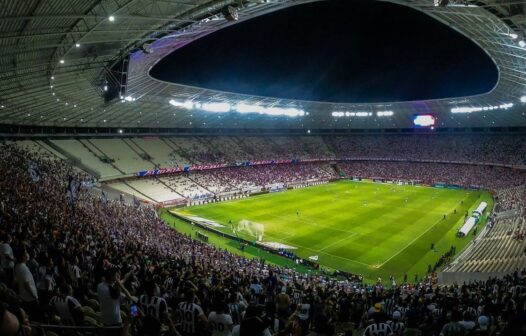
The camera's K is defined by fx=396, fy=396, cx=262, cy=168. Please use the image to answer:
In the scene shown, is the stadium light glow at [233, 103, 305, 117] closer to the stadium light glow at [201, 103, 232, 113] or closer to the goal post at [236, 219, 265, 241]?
the stadium light glow at [201, 103, 232, 113]

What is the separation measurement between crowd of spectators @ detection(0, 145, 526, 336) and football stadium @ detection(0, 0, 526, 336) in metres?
0.05

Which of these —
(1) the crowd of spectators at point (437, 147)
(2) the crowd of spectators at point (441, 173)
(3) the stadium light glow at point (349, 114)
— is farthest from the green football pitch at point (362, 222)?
(3) the stadium light glow at point (349, 114)

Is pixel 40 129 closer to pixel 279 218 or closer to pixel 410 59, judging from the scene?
pixel 279 218

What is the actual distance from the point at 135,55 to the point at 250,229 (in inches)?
787

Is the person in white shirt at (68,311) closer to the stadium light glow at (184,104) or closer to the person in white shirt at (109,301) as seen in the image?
the person in white shirt at (109,301)

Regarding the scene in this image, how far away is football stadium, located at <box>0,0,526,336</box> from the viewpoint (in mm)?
8664

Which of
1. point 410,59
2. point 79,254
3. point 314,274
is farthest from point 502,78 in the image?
point 79,254

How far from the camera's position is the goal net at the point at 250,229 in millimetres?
39000

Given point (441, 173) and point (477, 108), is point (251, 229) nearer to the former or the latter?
point (477, 108)

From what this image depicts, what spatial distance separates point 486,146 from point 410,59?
106ft

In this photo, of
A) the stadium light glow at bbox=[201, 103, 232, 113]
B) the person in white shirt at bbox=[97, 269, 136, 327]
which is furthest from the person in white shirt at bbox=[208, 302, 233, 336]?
the stadium light glow at bbox=[201, 103, 232, 113]

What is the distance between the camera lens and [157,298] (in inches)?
246

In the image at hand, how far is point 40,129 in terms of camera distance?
51344 millimetres

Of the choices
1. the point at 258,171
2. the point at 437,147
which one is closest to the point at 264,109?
the point at 258,171
